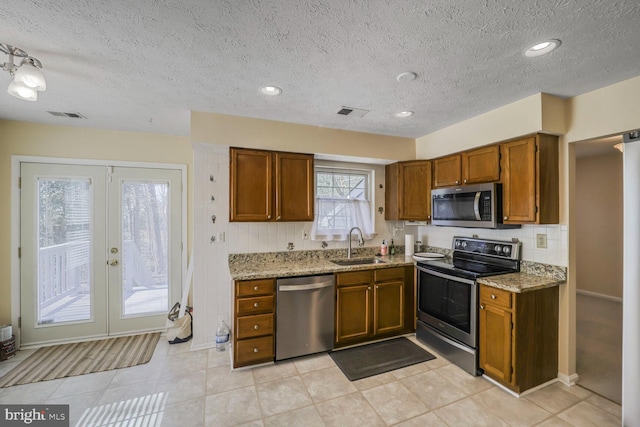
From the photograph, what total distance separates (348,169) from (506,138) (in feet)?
5.97

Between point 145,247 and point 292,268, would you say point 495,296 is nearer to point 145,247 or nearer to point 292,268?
point 292,268

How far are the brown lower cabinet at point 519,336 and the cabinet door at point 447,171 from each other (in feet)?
4.24

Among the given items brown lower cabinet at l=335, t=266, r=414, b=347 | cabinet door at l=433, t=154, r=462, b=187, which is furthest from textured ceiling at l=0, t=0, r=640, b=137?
brown lower cabinet at l=335, t=266, r=414, b=347

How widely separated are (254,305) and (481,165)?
2.74m

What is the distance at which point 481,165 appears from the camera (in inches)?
111

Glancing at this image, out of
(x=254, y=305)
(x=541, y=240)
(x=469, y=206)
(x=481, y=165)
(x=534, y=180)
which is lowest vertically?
(x=254, y=305)

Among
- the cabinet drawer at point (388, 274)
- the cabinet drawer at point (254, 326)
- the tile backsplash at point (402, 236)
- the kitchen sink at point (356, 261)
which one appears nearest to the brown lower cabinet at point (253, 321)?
the cabinet drawer at point (254, 326)

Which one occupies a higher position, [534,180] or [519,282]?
[534,180]

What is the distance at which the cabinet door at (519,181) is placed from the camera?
239 centimetres

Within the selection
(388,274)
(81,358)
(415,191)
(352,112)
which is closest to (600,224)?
(415,191)

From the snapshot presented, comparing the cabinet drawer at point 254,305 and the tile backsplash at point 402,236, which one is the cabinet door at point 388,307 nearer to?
the tile backsplash at point 402,236

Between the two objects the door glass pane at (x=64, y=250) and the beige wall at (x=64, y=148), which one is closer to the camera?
the beige wall at (x=64, y=148)

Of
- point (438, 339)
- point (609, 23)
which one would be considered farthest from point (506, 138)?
point (438, 339)

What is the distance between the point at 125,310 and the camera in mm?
3389
